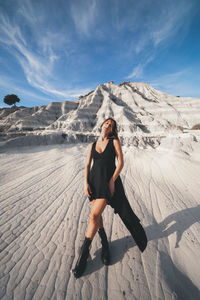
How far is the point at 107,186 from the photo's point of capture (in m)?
1.75

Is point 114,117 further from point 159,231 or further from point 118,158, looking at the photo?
point 118,158

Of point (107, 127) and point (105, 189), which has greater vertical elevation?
point (107, 127)

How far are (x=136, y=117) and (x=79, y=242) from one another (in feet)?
111

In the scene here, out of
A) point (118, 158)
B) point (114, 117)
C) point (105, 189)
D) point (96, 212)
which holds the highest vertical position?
point (114, 117)

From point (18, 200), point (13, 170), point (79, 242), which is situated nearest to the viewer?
point (79, 242)

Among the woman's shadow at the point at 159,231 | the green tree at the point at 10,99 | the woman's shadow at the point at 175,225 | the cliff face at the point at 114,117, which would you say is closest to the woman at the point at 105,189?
the woman's shadow at the point at 159,231

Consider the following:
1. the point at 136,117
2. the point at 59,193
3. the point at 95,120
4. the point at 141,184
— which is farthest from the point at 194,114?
the point at 59,193

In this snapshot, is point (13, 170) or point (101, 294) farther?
point (13, 170)

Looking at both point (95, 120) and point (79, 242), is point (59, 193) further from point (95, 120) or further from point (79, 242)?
point (95, 120)

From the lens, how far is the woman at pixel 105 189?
1.74 metres

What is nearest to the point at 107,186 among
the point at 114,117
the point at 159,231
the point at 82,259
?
the point at 82,259

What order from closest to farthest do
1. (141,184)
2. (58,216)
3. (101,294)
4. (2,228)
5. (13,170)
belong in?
(101,294), (2,228), (58,216), (141,184), (13,170)

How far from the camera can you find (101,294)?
1599 mm

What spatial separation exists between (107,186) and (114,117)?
97.9 ft
